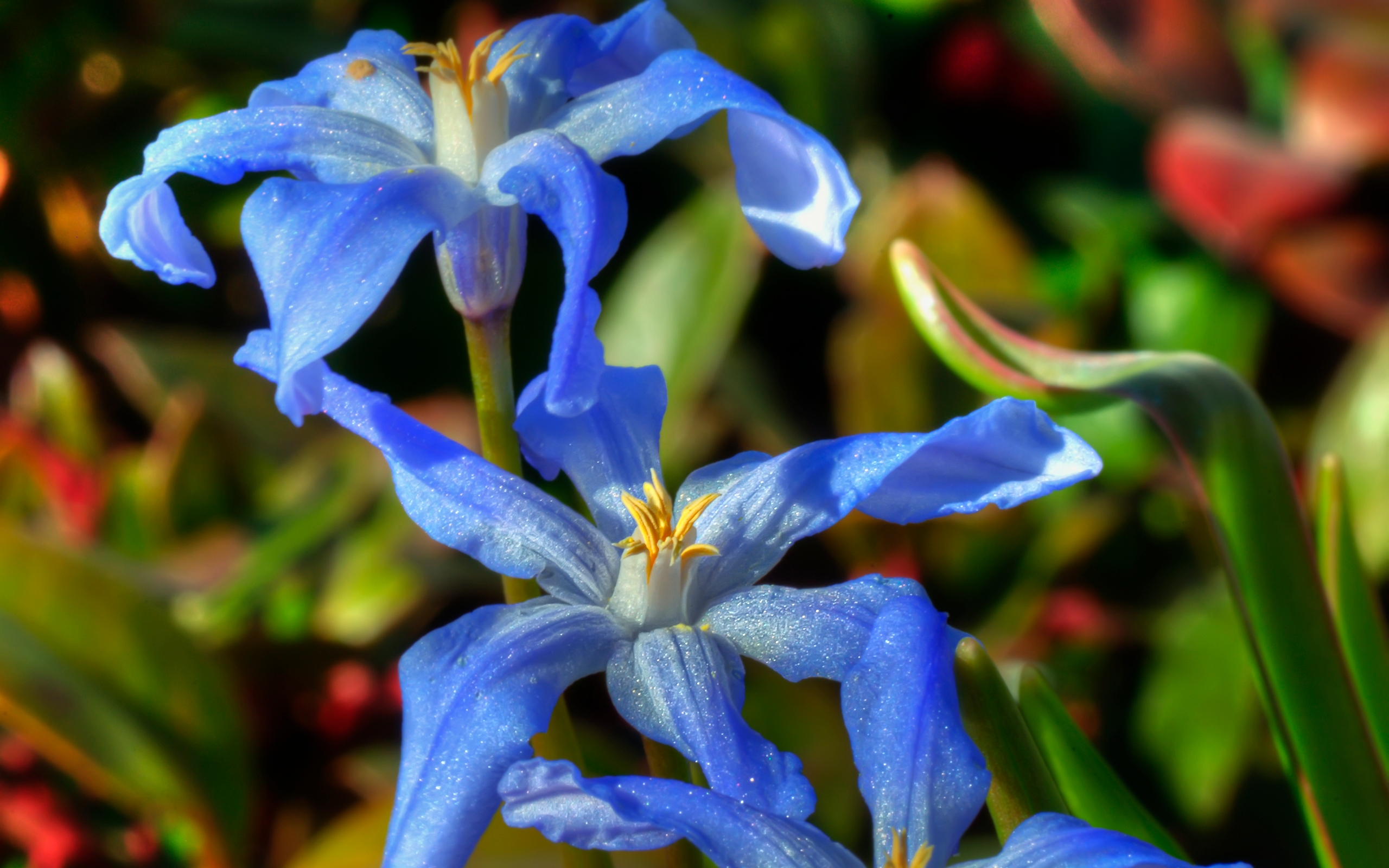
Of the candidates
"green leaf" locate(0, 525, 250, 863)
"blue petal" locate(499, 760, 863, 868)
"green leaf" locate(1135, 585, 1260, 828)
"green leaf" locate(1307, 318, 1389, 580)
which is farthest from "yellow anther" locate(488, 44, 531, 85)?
"green leaf" locate(1307, 318, 1389, 580)

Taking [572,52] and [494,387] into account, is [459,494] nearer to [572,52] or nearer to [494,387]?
[494,387]

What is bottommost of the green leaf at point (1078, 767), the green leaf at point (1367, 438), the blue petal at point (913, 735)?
Answer: the green leaf at point (1367, 438)

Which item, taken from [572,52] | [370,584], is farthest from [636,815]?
[370,584]

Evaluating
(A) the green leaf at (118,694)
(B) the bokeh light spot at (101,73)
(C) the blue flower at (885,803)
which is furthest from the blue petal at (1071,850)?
(B) the bokeh light spot at (101,73)

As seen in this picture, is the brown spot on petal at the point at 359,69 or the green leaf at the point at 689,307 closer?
the brown spot on petal at the point at 359,69

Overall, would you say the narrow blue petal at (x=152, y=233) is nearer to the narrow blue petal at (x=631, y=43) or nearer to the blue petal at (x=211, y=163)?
the blue petal at (x=211, y=163)

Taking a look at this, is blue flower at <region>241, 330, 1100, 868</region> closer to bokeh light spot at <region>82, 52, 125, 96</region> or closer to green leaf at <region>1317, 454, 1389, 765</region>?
green leaf at <region>1317, 454, 1389, 765</region>

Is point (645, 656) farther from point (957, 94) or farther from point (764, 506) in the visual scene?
point (957, 94)

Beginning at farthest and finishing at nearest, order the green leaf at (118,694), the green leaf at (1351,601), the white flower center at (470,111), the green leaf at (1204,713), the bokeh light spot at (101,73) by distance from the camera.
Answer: the bokeh light spot at (101,73) → the green leaf at (1204,713) → the green leaf at (118,694) → the green leaf at (1351,601) → the white flower center at (470,111)
